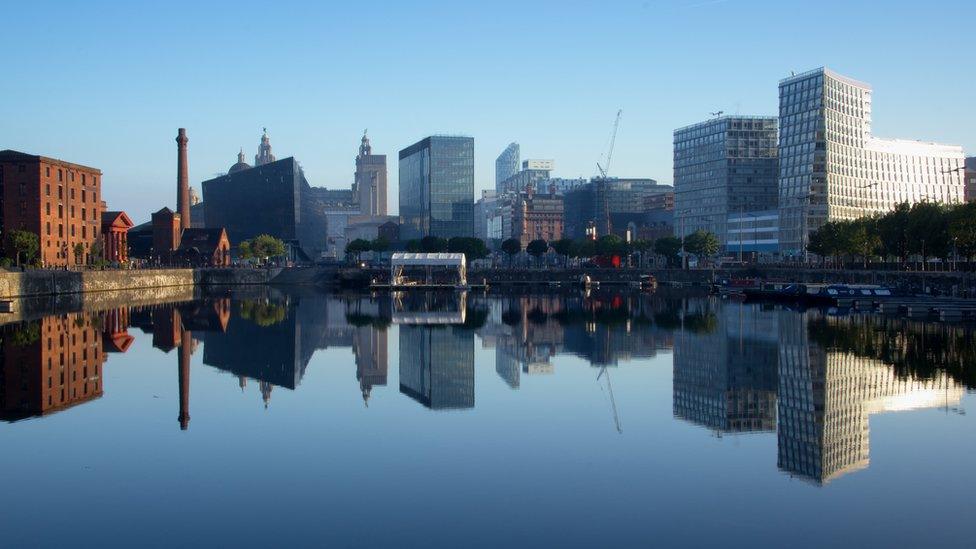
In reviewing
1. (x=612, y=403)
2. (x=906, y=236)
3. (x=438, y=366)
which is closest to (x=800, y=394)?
(x=612, y=403)

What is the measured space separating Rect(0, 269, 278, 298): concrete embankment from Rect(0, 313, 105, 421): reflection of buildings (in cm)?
2852

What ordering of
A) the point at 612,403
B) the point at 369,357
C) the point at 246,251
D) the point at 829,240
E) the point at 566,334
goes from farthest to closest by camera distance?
the point at 246,251
the point at 829,240
the point at 566,334
the point at 369,357
the point at 612,403

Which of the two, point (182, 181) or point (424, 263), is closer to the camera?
point (424, 263)

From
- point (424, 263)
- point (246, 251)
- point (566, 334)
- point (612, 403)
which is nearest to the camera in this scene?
point (612, 403)

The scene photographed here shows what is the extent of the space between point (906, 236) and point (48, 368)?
9154 cm

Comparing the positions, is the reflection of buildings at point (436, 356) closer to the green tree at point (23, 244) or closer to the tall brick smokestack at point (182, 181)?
the green tree at point (23, 244)

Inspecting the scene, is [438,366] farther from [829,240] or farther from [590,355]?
[829,240]

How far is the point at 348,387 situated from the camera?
3394 cm

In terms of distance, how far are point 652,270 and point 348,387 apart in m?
124

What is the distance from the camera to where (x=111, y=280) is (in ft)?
337

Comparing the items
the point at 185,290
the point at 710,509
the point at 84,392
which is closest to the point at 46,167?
the point at 185,290

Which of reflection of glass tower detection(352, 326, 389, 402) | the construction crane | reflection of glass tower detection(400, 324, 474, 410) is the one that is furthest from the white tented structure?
the construction crane

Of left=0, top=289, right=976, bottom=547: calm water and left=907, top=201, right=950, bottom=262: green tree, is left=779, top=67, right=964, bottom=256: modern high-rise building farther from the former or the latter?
left=0, top=289, right=976, bottom=547: calm water

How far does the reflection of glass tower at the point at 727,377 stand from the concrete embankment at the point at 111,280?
188 feet
